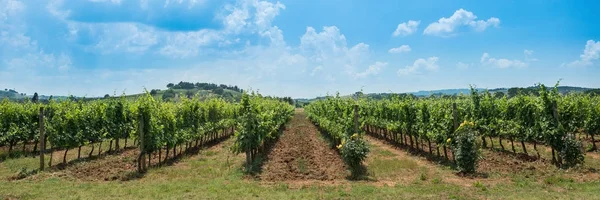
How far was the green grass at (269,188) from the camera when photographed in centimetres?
1088

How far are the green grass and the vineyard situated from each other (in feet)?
0.19

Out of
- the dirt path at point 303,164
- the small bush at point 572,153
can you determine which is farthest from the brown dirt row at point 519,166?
the dirt path at point 303,164

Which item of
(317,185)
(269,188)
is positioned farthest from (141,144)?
(317,185)

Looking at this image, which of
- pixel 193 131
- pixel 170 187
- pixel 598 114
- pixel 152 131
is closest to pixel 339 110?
pixel 193 131

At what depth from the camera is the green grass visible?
10.9 metres

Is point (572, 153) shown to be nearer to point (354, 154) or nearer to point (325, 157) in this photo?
point (354, 154)

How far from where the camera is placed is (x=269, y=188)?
12.1m

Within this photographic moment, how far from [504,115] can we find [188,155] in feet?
59.7

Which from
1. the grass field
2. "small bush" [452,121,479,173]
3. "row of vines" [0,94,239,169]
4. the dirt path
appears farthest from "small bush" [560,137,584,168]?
"row of vines" [0,94,239,169]

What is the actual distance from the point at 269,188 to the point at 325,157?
24.3 ft

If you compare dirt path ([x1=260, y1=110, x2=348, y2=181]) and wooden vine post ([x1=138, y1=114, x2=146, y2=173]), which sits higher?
wooden vine post ([x1=138, y1=114, x2=146, y2=173])

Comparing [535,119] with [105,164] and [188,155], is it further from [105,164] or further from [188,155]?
[105,164]

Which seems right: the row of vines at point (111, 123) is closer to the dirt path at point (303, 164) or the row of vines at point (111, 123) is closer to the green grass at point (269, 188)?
the green grass at point (269, 188)

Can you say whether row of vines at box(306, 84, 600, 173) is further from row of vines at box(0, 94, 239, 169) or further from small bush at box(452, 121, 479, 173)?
row of vines at box(0, 94, 239, 169)
